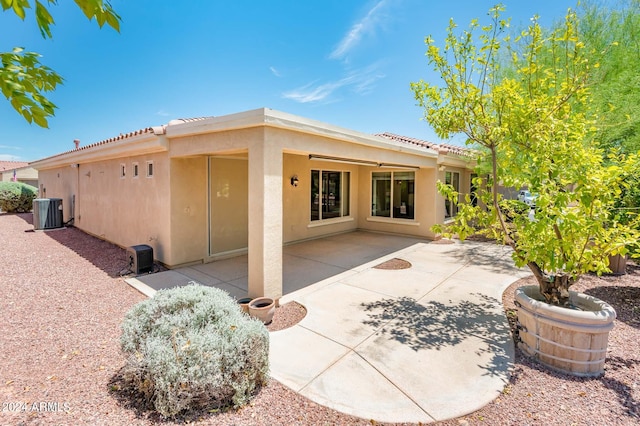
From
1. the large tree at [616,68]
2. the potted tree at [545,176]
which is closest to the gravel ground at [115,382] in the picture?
the potted tree at [545,176]

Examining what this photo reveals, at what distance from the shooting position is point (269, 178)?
5789 millimetres

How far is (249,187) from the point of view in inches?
234

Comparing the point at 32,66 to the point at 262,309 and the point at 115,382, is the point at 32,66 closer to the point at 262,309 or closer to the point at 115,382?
the point at 115,382

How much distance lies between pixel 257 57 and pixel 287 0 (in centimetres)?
259

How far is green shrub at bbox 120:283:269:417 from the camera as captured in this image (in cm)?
310

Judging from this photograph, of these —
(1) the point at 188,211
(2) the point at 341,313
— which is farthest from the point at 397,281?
(1) the point at 188,211

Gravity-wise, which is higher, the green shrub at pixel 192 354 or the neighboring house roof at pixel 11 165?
the neighboring house roof at pixel 11 165

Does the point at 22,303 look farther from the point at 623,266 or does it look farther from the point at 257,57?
the point at 623,266

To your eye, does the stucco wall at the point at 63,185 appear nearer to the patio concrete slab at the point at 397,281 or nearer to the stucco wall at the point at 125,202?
the stucco wall at the point at 125,202

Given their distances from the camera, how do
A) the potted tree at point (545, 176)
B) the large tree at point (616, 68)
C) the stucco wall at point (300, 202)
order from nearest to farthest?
1. the potted tree at point (545, 176)
2. the large tree at point (616, 68)
3. the stucco wall at point (300, 202)

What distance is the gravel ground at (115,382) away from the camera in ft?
10.2

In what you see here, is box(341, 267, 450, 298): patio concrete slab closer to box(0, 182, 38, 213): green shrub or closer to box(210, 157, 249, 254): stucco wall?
box(210, 157, 249, 254): stucco wall

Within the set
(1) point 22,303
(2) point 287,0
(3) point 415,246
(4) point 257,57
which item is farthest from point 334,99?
(1) point 22,303

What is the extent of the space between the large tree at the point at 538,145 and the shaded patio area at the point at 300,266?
3873 mm
